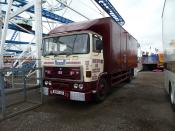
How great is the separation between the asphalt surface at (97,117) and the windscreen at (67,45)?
6.50 feet

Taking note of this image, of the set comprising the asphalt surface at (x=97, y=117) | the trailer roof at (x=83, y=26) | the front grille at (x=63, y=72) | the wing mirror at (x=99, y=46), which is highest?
the trailer roof at (x=83, y=26)

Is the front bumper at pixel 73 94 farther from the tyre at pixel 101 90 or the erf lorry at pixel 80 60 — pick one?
the tyre at pixel 101 90

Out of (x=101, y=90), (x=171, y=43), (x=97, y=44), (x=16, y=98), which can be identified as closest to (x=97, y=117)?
(x=101, y=90)

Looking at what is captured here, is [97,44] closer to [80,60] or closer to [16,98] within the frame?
[80,60]

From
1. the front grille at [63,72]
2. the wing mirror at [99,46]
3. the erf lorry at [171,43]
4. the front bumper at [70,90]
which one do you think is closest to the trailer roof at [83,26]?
the wing mirror at [99,46]

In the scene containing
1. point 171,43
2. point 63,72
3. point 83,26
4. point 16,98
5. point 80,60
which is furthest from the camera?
point 16,98

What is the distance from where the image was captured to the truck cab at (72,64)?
269 inches

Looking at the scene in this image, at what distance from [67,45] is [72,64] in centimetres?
78

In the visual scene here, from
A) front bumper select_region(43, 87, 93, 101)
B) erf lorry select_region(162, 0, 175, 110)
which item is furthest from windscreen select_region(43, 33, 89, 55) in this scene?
erf lorry select_region(162, 0, 175, 110)

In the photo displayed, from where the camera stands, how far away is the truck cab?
682 centimetres

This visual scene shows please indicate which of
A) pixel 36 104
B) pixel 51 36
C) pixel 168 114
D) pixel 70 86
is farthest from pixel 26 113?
pixel 168 114

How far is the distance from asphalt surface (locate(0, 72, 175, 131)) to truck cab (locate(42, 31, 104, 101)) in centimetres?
57

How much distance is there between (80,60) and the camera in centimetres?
682

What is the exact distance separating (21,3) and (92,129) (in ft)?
47.3
